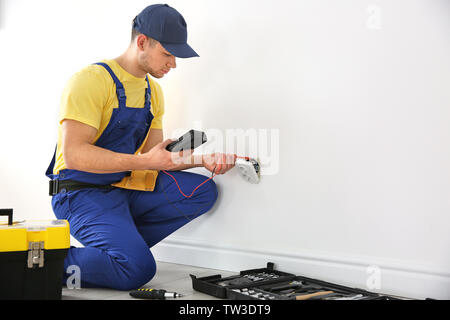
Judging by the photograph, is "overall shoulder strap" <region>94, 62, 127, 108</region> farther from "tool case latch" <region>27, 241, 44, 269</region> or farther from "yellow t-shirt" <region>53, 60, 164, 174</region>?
"tool case latch" <region>27, 241, 44, 269</region>

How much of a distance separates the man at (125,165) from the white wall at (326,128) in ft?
0.54

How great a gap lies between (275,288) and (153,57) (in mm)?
973

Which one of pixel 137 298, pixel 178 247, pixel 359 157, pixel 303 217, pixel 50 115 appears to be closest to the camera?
pixel 137 298

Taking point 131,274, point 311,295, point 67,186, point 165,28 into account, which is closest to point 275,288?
point 311,295

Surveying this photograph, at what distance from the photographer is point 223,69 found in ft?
Answer: 6.18

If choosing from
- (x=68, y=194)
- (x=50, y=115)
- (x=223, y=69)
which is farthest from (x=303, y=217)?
(x=50, y=115)

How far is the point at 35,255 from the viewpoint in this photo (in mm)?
1245

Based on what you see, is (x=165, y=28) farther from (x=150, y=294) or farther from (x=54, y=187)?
(x=150, y=294)

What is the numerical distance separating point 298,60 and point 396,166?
0.55 meters

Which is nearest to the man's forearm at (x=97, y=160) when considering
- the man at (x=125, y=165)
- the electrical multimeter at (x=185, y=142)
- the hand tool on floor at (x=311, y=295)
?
the man at (x=125, y=165)

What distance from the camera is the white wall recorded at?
1395 mm

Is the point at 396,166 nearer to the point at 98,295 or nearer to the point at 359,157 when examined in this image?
the point at 359,157

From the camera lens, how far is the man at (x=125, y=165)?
152 centimetres

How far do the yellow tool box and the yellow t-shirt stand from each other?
430 millimetres
